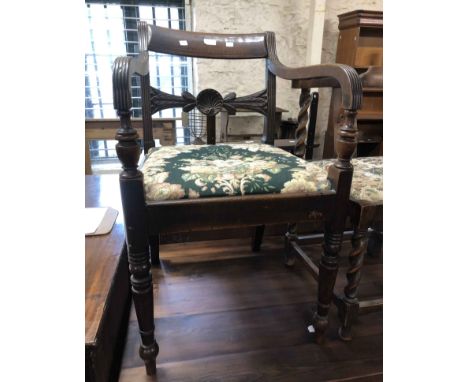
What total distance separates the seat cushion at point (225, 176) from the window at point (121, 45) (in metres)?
1.79

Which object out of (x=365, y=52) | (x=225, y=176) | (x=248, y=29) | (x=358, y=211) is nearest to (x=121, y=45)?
(x=248, y=29)

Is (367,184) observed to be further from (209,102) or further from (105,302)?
(105,302)

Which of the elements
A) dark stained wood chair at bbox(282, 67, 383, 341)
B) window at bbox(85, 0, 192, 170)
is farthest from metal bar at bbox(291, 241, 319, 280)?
window at bbox(85, 0, 192, 170)

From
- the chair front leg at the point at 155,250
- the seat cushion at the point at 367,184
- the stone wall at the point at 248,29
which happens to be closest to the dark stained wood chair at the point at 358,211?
the seat cushion at the point at 367,184

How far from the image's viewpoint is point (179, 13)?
2.42 metres

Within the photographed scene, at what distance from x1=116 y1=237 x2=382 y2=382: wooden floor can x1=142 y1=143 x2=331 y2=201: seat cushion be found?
1.59 feet

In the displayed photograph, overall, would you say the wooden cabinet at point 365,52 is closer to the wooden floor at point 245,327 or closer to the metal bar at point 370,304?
the wooden floor at point 245,327

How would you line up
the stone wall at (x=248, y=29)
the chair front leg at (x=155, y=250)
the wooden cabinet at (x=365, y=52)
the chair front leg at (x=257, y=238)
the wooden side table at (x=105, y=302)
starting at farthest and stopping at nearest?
the stone wall at (x=248, y=29) < the wooden cabinet at (x=365, y=52) < the chair front leg at (x=257, y=238) < the chair front leg at (x=155, y=250) < the wooden side table at (x=105, y=302)

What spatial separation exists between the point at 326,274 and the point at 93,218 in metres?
0.77

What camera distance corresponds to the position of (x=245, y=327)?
36.6 inches

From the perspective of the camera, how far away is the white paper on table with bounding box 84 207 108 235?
94cm

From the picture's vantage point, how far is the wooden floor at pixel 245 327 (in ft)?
2.59
